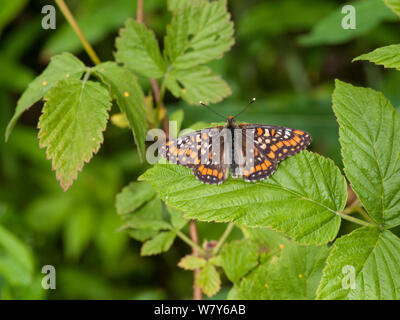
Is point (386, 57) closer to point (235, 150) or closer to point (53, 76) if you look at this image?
point (235, 150)

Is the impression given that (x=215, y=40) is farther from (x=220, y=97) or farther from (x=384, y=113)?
(x=384, y=113)

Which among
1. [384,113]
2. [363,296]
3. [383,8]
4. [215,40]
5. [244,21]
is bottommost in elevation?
[363,296]

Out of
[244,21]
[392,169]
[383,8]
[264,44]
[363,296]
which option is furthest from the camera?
[264,44]

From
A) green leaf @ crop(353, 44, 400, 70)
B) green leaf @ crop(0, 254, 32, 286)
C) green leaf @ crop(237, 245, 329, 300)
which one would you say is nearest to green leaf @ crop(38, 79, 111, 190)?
green leaf @ crop(237, 245, 329, 300)

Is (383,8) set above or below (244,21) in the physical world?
below

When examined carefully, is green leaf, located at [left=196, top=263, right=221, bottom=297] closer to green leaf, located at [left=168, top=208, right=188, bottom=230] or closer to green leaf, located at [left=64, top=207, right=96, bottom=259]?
green leaf, located at [left=168, top=208, right=188, bottom=230]

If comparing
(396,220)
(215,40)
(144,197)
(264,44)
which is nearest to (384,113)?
(396,220)

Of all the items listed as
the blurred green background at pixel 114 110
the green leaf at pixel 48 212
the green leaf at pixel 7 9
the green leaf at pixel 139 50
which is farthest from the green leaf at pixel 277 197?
the green leaf at pixel 7 9
